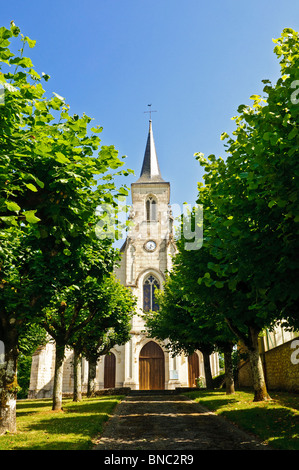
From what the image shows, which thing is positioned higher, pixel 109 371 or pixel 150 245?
pixel 150 245

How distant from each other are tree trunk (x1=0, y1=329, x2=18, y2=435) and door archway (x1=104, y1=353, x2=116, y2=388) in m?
27.5

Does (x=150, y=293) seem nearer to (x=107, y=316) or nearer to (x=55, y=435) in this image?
(x=107, y=316)

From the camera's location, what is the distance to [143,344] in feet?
117

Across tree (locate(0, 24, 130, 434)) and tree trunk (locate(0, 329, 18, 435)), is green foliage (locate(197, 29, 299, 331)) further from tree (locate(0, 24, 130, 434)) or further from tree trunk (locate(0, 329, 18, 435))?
tree trunk (locate(0, 329, 18, 435))

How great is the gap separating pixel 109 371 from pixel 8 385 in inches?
1097

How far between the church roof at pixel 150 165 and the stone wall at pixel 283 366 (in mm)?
28623

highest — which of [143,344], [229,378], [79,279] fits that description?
[79,279]

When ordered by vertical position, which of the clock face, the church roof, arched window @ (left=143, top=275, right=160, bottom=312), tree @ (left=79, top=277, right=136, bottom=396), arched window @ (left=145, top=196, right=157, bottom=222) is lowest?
tree @ (left=79, top=277, right=136, bottom=396)

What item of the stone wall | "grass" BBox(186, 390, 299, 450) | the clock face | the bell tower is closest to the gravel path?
"grass" BBox(186, 390, 299, 450)

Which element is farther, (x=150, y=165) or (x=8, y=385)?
(x=150, y=165)

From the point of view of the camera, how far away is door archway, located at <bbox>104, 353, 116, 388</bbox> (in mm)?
35438

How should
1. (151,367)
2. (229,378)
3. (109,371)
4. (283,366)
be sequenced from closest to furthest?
(283,366) < (229,378) < (151,367) < (109,371)

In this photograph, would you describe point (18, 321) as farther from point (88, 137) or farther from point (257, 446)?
point (257, 446)

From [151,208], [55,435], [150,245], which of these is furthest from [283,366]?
[151,208]
